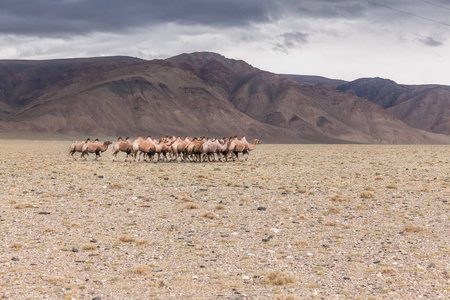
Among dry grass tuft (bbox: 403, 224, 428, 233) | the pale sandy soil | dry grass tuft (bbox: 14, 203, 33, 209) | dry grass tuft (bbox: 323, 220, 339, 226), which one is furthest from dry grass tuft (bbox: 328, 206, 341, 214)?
dry grass tuft (bbox: 14, 203, 33, 209)

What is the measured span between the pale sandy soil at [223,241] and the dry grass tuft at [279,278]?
0.02 metres

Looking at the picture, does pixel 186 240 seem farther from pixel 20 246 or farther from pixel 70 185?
pixel 70 185

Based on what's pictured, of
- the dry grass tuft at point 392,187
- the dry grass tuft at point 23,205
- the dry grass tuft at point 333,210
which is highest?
the dry grass tuft at point 392,187

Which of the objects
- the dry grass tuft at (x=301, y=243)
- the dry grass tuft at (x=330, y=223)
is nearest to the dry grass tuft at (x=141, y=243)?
the dry grass tuft at (x=301, y=243)

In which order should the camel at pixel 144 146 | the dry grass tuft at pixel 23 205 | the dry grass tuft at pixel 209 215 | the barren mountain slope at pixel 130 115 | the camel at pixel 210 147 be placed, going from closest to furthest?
the dry grass tuft at pixel 209 215, the dry grass tuft at pixel 23 205, the camel at pixel 210 147, the camel at pixel 144 146, the barren mountain slope at pixel 130 115

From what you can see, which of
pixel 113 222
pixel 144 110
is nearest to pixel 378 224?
pixel 113 222

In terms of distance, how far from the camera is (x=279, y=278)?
857 cm

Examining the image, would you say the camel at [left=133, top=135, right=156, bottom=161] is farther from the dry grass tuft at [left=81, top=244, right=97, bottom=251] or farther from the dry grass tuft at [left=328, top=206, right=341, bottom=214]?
the dry grass tuft at [left=81, top=244, right=97, bottom=251]

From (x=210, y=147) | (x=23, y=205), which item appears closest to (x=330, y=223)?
(x=23, y=205)

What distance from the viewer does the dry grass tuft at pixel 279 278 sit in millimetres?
8508

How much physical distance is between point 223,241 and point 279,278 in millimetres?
2980

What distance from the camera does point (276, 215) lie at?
14.4 m

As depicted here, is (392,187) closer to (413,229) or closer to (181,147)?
(413,229)

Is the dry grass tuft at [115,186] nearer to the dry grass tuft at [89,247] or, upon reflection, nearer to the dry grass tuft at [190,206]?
the dry grass tuft at [190,206]
